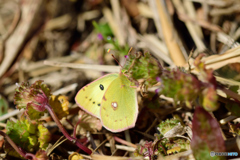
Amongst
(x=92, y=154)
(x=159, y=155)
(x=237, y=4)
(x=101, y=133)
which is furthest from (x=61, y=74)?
(x=237, y=4)

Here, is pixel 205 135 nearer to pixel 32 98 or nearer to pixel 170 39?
pixel 32 98

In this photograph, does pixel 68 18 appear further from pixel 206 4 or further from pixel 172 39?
pixel 206 4

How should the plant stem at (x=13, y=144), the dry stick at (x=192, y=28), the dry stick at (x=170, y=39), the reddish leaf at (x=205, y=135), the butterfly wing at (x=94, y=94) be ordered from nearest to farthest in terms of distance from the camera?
the reddish leaf at (x=205, y=135) → the plant stem at (x=13, y=144) → the butterfly wing at (x=94, y=94) → the dry stick at (x=170, y=39) → the dry stick at (x=192, y=28)

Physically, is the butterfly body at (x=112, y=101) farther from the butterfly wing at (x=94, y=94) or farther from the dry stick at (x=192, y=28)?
the dry stick at (x=192, y=28)

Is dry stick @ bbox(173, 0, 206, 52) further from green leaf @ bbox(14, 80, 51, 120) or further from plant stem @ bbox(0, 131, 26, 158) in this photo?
plant stem @ bbox(0, 131, 26, 158)

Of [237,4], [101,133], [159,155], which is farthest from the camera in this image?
[237,4]

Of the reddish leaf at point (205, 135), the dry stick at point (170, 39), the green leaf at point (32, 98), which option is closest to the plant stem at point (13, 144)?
the green leaf at point (32, 98)
